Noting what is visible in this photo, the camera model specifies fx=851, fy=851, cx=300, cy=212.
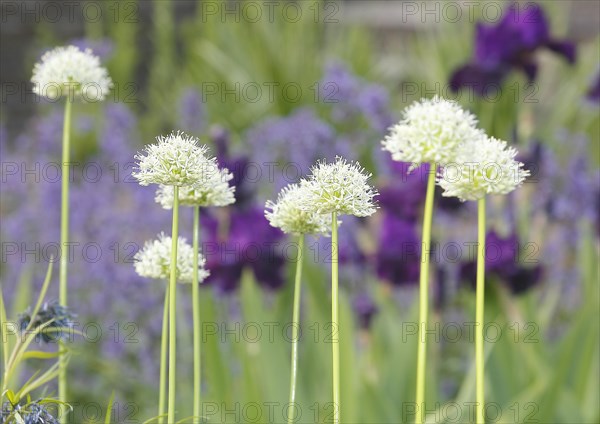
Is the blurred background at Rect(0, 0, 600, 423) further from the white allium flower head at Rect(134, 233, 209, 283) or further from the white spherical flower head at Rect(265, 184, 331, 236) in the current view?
the white spherical flower head at Rect(265, 184, 331, 236)

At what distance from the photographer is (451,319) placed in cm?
276

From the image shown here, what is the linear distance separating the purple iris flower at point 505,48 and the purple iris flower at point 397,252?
0.43 m

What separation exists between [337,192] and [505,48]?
1.59 meters

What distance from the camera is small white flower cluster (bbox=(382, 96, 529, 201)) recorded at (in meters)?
0.83

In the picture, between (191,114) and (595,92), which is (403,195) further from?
(191,114)

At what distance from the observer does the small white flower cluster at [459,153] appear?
83 centimetres

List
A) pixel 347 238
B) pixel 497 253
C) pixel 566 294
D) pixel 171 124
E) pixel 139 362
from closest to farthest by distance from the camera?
pixel 497 253, pixel 347 238, pixel 139 362, pixel 566 294, pixel 171 124

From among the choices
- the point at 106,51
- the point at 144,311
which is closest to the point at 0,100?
the point at 106,51

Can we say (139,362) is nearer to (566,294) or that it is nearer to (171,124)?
(566,294)

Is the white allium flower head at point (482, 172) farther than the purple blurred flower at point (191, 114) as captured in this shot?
No

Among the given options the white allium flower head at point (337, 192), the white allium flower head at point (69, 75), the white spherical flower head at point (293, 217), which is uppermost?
the white allium flower head at point (69, 75)

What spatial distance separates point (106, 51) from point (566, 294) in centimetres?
261

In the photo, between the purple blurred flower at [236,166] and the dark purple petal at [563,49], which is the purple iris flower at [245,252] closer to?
the purple blurred flower at [236,166]

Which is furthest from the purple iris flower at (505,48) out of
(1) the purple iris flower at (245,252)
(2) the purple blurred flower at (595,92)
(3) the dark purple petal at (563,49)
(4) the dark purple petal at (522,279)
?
(1) the purple iris flower at (245,252)
